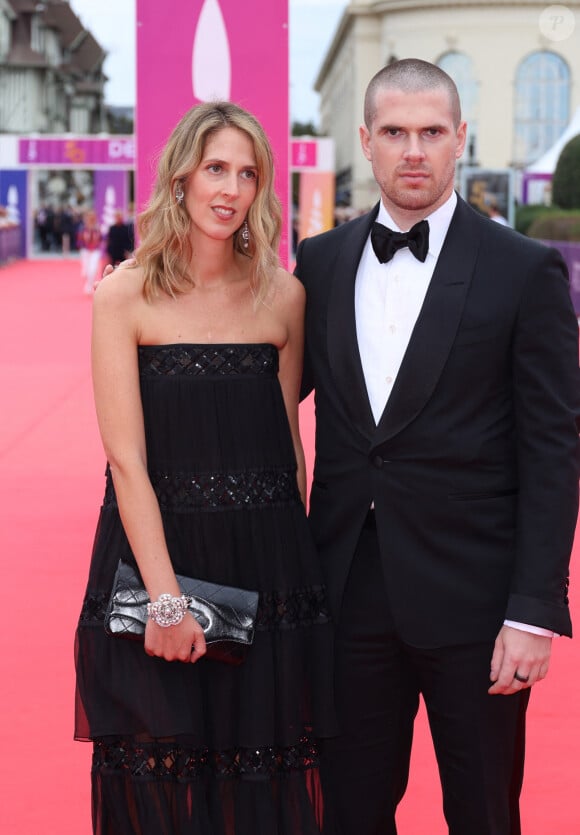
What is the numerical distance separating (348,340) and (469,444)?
330mm

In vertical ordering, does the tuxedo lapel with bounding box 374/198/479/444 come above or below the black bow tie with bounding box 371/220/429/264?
below

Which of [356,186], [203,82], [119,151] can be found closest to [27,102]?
[356,186]

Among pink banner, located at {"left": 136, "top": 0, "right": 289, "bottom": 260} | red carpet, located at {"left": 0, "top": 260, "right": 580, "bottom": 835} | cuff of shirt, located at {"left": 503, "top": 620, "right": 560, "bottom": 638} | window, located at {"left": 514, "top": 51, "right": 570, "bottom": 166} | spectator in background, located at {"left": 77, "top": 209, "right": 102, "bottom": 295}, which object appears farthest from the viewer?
window, located at {"left": 514, "top": 51, "right": 570, "bottom": 166}

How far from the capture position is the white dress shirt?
9.28 ft

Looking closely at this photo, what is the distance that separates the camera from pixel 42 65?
66.8m

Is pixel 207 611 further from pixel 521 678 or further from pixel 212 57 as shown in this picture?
pixel 212 57

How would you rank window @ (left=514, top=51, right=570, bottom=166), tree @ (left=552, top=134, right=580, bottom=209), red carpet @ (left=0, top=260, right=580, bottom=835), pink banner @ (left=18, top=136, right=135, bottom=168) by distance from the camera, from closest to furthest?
red carpet @ (left=0, top=260, right=580, bottom=835)
tree @ (left=552, top=134, right=580, bottom=209)
pink banner @ (left=18, top=136, right=135, bottom=168)
window @ (left=514, top=51, right=570, bottom=166)

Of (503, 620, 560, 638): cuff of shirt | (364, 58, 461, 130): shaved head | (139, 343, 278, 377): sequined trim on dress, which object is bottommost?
(503, 620, 560, 638): cuff of shirt

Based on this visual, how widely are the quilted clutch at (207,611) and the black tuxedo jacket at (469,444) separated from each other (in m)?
0.23

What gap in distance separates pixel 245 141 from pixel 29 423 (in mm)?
8315

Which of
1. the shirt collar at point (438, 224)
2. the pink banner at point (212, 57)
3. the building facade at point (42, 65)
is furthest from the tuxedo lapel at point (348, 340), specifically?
the building facade at point (42, 65)

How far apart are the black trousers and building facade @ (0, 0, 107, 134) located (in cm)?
6365

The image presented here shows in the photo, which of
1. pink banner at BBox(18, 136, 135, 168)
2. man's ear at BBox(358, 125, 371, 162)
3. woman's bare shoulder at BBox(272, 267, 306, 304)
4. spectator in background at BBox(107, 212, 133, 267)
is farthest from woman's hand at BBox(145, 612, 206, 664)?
pink banner at BBox(18, 136, 135, 168)

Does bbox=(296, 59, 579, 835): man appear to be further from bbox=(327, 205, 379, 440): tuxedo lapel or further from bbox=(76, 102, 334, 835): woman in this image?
bbox=(76, 102, 334, 835): woman
